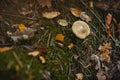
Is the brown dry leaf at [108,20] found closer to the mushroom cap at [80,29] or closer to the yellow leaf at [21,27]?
the mushroom cap at [80,29]

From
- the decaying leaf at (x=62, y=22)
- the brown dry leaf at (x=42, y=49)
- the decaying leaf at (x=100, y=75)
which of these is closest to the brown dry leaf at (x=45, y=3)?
the decaying leaf at (x=62, y=22)


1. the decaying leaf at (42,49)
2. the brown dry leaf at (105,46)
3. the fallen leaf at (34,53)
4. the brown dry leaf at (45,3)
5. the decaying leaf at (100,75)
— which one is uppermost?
the brown dry leaf at (45,3)

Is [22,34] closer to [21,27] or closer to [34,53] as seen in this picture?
[21,27]

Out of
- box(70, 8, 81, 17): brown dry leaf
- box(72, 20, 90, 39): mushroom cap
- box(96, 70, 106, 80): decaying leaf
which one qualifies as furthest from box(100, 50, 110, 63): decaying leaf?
box(70, 8, 81, 17): brown dry leaf

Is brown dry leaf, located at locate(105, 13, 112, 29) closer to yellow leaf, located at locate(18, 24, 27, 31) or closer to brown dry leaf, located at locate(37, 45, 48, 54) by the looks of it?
brown dry leaf, located at locate(37, 45, 48, 54)

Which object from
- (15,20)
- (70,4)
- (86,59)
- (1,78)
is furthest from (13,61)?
(70,4)

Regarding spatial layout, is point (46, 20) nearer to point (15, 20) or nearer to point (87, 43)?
point (15, 20)

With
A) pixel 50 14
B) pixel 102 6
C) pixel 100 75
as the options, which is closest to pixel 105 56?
pixel 100 75
